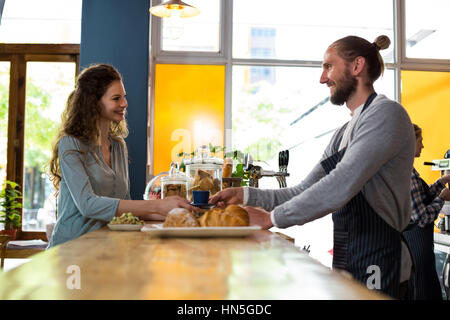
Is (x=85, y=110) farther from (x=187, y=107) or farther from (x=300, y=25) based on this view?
(x=300, y=25)

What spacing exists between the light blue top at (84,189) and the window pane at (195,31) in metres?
3.44

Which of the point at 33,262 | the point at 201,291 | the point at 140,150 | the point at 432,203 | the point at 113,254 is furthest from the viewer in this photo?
the point at 140,150

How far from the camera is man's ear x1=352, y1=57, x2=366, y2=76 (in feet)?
6.37

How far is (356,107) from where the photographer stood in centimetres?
195

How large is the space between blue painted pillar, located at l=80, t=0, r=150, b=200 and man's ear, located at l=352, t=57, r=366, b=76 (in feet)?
10.8

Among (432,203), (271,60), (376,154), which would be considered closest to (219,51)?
(271,60)

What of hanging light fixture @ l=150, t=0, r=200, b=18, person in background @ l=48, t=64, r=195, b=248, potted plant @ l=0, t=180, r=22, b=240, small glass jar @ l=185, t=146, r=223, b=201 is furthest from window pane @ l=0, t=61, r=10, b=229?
small glass jar @ l=185, t=146, r=223, b=201

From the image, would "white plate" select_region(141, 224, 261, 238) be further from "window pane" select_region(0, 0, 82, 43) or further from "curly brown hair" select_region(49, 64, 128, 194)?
"window pane" select_region(0, 0, 82, 43)

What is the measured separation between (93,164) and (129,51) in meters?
3.10

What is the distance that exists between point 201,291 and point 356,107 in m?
1.53

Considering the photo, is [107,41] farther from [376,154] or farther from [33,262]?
[33,262]

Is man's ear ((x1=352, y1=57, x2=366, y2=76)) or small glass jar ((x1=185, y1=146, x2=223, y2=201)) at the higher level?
man's ear ((x1=352, y1=57, x2=366, y2=76))

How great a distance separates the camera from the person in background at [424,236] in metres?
3.26

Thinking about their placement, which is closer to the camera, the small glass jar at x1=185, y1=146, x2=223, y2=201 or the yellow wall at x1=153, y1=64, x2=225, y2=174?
the small glass jar at x1=185, y1=146, x2=223, y2=201
